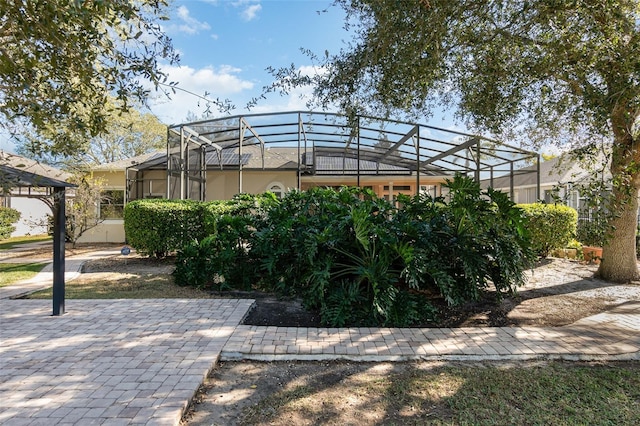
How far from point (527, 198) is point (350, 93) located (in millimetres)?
19227

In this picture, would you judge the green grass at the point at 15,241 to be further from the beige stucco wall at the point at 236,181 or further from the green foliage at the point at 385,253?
the green foliage at the point at 385,253

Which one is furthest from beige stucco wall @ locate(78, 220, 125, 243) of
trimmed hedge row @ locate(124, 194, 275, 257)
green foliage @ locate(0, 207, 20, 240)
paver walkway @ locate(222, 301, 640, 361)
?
paver walkway @ locate(222, 301, 640, 361)

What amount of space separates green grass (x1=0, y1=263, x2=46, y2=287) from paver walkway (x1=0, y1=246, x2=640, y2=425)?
3060 millimetres

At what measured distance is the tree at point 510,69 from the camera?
4945mm

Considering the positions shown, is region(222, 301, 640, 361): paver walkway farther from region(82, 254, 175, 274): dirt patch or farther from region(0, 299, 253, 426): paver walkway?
region(82, 254, 175, 274): dirt patch

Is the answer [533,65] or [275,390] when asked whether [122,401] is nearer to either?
[275,390]

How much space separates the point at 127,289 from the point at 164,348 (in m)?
3.63

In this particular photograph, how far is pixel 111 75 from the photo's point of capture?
3973 millimetres

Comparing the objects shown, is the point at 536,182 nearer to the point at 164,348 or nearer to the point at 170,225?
the point at 170,225

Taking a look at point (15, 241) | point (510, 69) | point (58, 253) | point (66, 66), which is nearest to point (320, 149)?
point (510, 69)

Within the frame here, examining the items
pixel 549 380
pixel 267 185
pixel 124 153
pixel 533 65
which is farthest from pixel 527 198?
pixel 124 153

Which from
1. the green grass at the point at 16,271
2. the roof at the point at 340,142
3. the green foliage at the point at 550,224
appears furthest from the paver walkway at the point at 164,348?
the roof at the point at 340,142

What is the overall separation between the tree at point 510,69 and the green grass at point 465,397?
2446mm

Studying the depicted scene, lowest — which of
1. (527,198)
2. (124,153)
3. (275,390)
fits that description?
(275,390)
